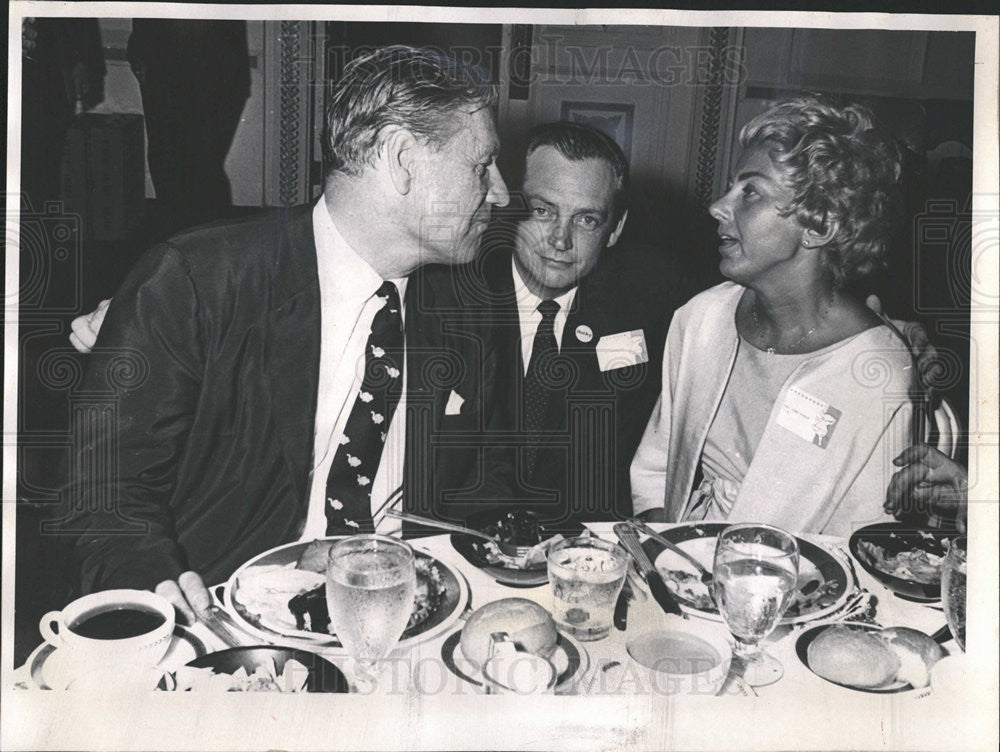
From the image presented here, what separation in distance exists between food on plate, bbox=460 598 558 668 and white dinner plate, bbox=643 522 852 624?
0.13 metres

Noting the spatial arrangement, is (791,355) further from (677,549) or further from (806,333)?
(677,549)

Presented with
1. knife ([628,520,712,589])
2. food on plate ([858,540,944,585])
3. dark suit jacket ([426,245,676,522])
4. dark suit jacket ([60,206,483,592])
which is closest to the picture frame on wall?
dark suit jacket ([426,245,676,522])

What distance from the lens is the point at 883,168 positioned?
3.23 feet

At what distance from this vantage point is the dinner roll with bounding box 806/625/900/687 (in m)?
0.97

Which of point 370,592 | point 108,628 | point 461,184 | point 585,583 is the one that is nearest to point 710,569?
point 585,583

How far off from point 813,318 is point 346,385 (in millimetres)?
473

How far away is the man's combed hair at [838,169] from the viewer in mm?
970

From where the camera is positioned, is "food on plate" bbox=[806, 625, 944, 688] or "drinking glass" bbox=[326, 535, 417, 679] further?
"food on plate" bbox=[806, 625, 944, 688]

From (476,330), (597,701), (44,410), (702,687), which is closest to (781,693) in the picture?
(702,687)

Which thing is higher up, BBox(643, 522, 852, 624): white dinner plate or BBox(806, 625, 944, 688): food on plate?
BBox(643, 522, 852, 624): white dinner plate

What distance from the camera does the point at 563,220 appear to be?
0.97 meters

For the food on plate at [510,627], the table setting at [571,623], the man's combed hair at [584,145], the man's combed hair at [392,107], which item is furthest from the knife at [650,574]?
the man's combed hair at [392,107]

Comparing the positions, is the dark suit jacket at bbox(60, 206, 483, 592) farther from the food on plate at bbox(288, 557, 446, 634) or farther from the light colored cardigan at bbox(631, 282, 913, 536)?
the light colored cardigan at bbox(631, 282, 913, 536)

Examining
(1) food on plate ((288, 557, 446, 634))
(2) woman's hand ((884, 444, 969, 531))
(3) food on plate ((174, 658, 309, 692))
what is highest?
(2) woman's hand ((884, 444, 969, 531))
